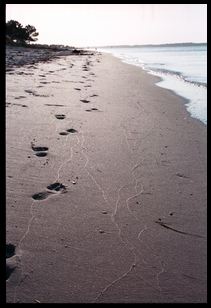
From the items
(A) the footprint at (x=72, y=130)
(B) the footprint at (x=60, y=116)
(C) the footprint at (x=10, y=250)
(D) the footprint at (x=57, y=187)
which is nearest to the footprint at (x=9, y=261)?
(C) the footprint at (x=10, y=250)

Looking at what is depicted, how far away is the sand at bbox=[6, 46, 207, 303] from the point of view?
71.4 inches

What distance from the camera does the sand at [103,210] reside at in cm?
181

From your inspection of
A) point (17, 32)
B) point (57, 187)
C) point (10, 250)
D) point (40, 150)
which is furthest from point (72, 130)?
point (17, 32)

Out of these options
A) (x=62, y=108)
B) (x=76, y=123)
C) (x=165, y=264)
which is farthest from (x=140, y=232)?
(x=62, y=108)

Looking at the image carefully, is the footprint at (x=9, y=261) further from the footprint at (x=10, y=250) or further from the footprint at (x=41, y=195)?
the footprint at (x=41, y=195)

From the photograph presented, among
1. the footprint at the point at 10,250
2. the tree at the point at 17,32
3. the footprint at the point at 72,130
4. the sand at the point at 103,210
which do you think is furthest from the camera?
the tree at the point at 17,32

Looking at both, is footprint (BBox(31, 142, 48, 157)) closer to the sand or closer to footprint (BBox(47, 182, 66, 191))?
the sand

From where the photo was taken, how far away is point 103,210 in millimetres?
2549

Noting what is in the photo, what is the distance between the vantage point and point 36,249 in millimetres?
2053

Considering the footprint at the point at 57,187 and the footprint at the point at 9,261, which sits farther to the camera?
the footprint at the point at 57,187

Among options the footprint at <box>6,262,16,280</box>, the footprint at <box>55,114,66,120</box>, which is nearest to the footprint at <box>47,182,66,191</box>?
the footprint at <box>6,262,16,280</box>

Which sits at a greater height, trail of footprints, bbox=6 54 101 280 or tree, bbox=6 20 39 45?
tree, bbox=6 20 39 45

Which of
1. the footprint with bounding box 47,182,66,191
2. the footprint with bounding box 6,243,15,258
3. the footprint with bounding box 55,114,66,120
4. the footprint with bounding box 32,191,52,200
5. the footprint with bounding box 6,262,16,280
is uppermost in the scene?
the footprint with bounding box 55,114,66,120

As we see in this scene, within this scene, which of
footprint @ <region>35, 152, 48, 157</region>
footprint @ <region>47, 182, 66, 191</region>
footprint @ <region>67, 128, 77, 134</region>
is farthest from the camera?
footprint @ <region>67, 128, 77, 134</region>
